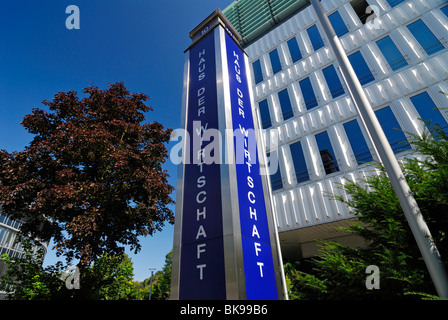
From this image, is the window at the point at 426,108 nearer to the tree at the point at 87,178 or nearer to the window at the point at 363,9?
the window at the point at 363,9

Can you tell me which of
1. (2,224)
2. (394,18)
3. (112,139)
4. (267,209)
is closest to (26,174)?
(112,139)

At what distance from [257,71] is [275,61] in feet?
5.01

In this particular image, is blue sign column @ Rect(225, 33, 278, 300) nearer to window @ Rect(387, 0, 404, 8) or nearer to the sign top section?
the sign top section

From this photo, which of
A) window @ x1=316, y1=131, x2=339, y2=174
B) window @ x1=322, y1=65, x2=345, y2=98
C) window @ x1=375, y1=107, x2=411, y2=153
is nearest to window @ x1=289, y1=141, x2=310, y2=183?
window @ x1=316, y1=131, x2=339, y2=174

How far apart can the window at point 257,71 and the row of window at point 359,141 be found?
647 cm

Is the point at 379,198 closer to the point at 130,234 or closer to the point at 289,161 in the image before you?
the point at 289,161

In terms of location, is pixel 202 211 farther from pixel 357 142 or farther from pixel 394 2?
pixel 394 2

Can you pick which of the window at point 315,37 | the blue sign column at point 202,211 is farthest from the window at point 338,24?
the blue sign column at point 202,211

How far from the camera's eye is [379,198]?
5.02 m

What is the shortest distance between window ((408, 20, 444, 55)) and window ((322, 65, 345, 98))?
410 cm

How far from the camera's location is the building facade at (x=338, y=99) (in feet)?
37.3

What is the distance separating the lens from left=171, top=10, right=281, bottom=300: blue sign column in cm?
397

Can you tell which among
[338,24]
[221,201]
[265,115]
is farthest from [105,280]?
[338,24]
